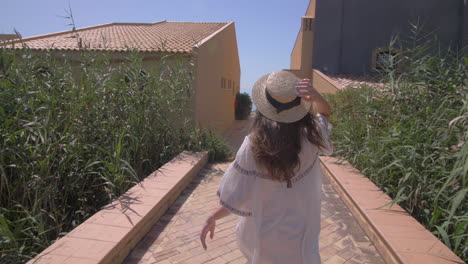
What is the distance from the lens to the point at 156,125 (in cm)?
550

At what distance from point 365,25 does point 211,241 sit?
19.4 meters

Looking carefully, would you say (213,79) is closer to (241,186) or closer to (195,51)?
(195,51)

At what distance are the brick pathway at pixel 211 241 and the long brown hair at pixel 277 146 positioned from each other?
4.05 feet

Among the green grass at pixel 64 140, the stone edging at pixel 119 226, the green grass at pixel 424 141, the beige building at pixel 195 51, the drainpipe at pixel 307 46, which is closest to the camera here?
the stone edging at pixel 119 226

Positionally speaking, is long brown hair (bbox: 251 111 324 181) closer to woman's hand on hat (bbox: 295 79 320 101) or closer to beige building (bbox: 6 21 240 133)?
woman's hand on hat (bbox: 295 79 320 101)

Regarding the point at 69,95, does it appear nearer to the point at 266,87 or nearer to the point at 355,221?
the point at 266,87

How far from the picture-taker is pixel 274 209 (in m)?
1.48

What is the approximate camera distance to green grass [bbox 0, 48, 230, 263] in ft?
9.89

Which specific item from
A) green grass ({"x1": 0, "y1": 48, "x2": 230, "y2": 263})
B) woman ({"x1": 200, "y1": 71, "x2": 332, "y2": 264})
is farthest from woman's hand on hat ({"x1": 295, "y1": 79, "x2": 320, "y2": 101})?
green grass ({"x1": 0, "y1": 48, "x2": 230, "y2": 263})

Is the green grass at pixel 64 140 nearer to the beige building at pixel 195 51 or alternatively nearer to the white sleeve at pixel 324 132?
the white sleeve at pixel 324 132

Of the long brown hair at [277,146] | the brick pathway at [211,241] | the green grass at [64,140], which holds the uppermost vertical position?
the long brown hair at [277,146]

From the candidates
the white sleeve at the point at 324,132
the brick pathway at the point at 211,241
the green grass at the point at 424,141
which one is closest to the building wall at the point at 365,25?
the green grass at the point at 424,141

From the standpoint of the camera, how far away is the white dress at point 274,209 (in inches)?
57.4

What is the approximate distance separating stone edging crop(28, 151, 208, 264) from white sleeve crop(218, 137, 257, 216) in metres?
1.36
